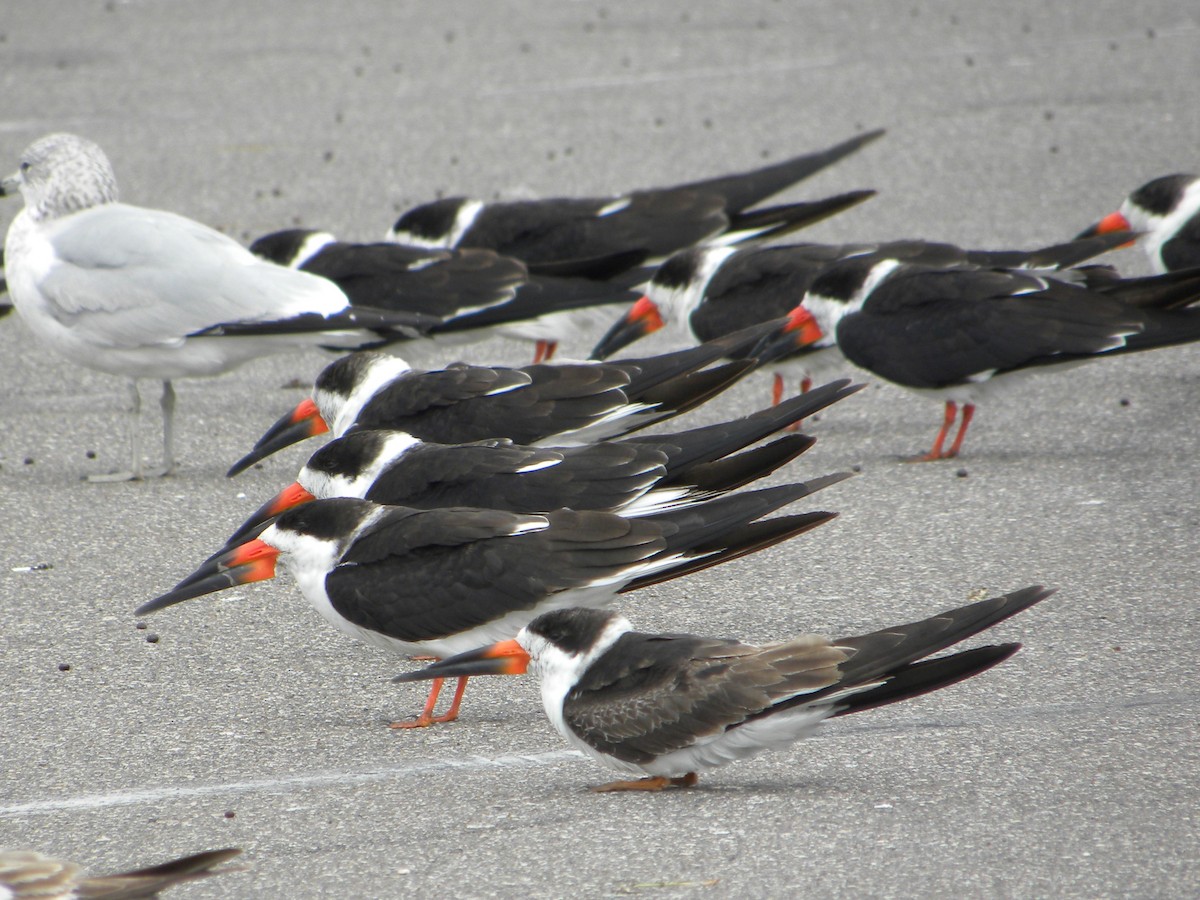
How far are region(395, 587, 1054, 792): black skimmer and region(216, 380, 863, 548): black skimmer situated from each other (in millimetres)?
869

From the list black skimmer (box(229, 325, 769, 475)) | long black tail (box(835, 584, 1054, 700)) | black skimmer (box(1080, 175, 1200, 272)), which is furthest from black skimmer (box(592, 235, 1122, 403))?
long black tail (box(835, 584, 1054, 700))

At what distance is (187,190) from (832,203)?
192 inches

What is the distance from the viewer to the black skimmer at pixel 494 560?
164 inches

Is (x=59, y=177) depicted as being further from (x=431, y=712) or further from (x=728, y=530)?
(x=728, y=530)

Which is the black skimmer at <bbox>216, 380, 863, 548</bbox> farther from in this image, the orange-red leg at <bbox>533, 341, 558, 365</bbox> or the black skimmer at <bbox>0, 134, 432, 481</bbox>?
the orange-red leg at <bbox>533, 341, 558, 365</bbox>

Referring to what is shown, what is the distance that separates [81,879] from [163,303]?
4062 millimetres

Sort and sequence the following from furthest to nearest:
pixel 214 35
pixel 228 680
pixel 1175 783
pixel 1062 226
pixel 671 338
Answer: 1. pixel 214 35
2. pixel 1062 226
3. pixel 671 338
4. pixel 228 680
5. pixel 1175 783

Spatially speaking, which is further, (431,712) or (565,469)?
(565,469)

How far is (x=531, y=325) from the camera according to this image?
24.3 feet

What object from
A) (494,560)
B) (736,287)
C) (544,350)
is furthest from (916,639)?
(544,350)

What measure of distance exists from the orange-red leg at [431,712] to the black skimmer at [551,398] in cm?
127

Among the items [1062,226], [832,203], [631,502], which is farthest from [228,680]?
[1062,226]

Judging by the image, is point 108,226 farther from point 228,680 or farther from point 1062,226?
point 1062,226

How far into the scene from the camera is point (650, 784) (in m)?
3.77
